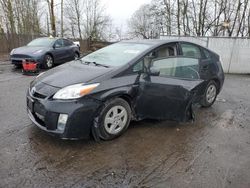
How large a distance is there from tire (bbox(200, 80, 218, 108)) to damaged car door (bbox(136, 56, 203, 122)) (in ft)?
2.73

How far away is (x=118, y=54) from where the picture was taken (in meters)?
3.96

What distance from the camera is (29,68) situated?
8.62m

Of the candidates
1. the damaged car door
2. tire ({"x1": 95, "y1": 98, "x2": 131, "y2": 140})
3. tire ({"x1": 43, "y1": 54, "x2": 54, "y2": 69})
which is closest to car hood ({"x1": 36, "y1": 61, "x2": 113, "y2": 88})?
tire ({"x1": 95, "y1": 98, "x2": 131, "y2": 140})

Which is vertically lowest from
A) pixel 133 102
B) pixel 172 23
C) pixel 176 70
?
pixel 133 102

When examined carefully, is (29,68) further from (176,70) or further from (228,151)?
(228,151)

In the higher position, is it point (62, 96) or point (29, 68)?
point (62, 96)

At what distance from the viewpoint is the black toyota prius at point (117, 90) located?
300 cm

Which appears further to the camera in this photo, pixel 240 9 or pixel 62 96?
pixel 240 9

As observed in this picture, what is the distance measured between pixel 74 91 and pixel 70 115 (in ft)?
1.04

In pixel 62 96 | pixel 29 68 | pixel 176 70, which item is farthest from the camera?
pixel 29 68

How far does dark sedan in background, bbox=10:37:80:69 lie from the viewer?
361 inches

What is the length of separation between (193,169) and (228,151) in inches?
30.8

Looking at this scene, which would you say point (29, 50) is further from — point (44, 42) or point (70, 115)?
point (70, 115)

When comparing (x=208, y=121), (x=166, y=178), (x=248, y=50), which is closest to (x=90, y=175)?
(x=166, y=178)
